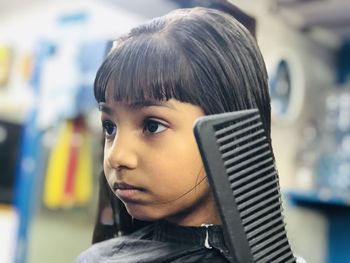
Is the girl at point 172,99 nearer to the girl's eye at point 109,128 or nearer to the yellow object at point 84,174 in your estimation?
the girl's eye at point 109,128

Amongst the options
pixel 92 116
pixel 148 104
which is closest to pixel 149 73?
pixel 148 104

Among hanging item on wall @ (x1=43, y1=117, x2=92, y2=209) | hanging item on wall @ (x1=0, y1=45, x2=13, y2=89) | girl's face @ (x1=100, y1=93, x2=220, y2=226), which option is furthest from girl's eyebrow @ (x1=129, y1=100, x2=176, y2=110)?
hanging item on wall @ (x1=0, y1=45, x2=13, y2=89)

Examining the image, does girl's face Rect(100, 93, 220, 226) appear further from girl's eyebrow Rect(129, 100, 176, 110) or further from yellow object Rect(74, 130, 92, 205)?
yellow object Rect(74, 130, 92, 205)

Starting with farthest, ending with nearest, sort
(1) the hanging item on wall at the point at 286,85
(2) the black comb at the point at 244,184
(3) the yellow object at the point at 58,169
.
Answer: (3) the yellow object at the point at 58,169 → (1) the hanging item on wall at the point at 286,85 → (2) the black comb at the point at 244,184

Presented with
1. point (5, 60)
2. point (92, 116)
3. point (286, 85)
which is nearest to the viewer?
point (286, 85)

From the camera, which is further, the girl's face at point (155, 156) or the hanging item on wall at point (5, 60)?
the hanging item on wall at point (5, 60)

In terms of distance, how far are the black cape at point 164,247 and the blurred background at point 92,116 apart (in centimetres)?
2

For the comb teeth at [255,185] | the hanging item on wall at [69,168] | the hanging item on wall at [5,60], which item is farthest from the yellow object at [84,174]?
the comb teeth at [255,185]

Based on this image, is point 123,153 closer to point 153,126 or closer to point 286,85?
point 153,126

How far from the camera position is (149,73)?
0.91 feet

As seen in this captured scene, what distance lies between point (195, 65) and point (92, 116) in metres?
0.93

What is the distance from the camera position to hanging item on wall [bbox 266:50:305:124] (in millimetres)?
362

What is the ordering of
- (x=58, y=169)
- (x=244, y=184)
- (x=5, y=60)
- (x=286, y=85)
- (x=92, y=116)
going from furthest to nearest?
(x=5, y=60) < (x=58, y=169) < (x=92, y=116) < (x=286, y=85) < (x=244, y=184)

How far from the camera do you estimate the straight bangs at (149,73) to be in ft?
0.89
